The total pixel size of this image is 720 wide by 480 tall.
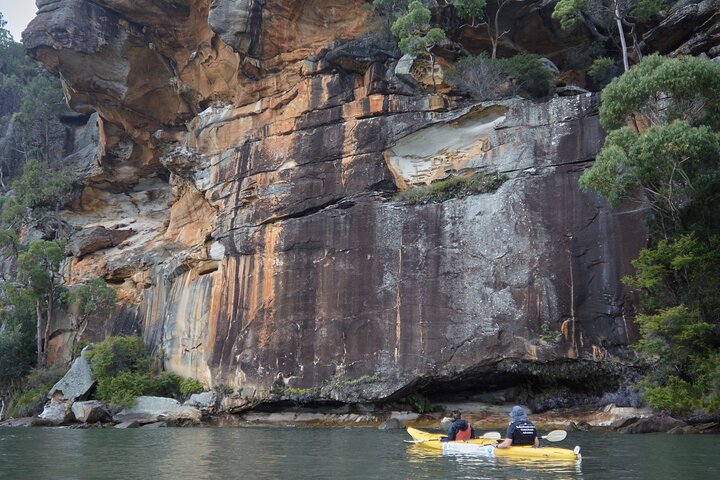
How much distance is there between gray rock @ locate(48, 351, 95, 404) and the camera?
29.8m

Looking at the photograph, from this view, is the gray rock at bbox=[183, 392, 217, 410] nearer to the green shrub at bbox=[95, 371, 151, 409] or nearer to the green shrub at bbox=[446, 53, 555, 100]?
the green shrub at bbox=[95, 371, 151, 409]

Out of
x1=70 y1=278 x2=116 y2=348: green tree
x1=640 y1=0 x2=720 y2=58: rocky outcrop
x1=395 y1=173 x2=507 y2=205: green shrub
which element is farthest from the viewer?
x1=70 y1=278 x2=116 y2=348: green tree

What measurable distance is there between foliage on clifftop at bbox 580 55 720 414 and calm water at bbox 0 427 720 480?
2403 millimetres

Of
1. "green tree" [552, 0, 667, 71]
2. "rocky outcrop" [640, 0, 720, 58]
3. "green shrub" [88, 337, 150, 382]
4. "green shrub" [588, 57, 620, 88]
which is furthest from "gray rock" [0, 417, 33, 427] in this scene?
"rocky outcrop" [640, 0, 720, 58]

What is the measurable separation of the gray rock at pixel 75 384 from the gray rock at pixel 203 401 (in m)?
5.04

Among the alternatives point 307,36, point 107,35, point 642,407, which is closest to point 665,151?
point 642,407

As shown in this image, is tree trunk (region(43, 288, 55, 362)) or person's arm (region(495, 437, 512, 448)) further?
Answer: tree trunk (region(43, 288, 55, 362))

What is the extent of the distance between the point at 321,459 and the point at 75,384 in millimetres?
19919

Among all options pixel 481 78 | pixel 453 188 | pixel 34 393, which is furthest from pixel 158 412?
pixel 481 78

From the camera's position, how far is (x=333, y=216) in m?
27.7

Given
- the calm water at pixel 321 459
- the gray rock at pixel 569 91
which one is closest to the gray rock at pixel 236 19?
the gray rock at pixel 569 91

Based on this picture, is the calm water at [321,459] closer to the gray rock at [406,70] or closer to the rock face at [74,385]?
the rock face at [74,385]

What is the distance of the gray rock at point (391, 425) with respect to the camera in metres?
23.3

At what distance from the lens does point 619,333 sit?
890 inches
